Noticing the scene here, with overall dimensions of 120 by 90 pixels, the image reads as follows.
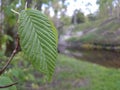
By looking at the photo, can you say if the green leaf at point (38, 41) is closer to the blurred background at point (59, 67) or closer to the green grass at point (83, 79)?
the blurred background at point (59, 67)

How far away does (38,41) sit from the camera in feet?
2.47

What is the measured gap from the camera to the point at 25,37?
0.75m

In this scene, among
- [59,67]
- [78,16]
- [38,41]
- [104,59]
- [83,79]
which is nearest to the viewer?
[38,41]

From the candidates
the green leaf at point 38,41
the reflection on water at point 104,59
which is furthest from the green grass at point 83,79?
the green leaf at point 38,41

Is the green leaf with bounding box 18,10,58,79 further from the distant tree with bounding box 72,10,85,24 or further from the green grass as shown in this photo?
the distant tree with bounding box 72,10,85,24

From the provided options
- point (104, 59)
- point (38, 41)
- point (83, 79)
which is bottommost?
point (104, 59)

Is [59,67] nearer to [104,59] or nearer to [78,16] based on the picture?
[104,59]

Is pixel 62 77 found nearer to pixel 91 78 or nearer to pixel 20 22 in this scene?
pixel 91 78

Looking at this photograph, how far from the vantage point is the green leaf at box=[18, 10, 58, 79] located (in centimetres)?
75

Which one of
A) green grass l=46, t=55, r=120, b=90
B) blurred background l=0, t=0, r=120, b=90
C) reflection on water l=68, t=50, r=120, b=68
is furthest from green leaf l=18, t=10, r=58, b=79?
reflection on water l=68, t=50, r=120, b=68

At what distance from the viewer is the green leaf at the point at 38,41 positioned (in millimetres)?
→ 748

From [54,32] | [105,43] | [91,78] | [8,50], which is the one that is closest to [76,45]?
[105,43]

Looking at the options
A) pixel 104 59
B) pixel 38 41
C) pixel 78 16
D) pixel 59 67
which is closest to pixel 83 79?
pixel 59 67

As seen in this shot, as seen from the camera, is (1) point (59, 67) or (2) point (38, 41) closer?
(2) point (38, 41)
